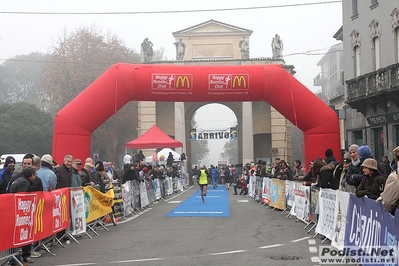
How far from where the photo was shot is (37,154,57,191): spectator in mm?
13273

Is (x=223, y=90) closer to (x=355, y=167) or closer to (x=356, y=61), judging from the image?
(x=355, y=167)

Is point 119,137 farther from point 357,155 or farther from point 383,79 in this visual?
point 357,155

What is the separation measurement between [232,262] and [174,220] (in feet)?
27.1

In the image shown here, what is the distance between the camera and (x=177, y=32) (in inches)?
2117

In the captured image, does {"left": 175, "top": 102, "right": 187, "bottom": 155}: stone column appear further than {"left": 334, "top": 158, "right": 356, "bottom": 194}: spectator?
Yes

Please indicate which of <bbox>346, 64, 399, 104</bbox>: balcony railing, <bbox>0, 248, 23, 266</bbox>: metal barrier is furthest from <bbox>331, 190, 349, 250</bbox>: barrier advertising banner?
<bbox>346, 64, 399, 104</bbox>: balcony railing

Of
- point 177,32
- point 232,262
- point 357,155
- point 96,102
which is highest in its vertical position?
point 177,32

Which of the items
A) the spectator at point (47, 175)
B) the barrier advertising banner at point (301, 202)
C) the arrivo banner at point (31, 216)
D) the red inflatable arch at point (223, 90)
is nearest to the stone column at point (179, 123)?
the red inflatable arch at point (223, 90)

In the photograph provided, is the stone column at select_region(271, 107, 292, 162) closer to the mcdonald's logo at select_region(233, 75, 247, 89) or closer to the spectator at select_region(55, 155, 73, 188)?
the mcdonald's logo at select_region(233, 75, 247, 89)

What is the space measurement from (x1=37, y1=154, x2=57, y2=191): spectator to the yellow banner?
2.16 metres

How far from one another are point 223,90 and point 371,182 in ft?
38.1

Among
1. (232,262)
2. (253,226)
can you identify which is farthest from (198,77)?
(232,262)

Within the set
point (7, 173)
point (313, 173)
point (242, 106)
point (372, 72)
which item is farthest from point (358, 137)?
point (7, 173)

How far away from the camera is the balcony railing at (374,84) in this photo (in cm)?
2592
